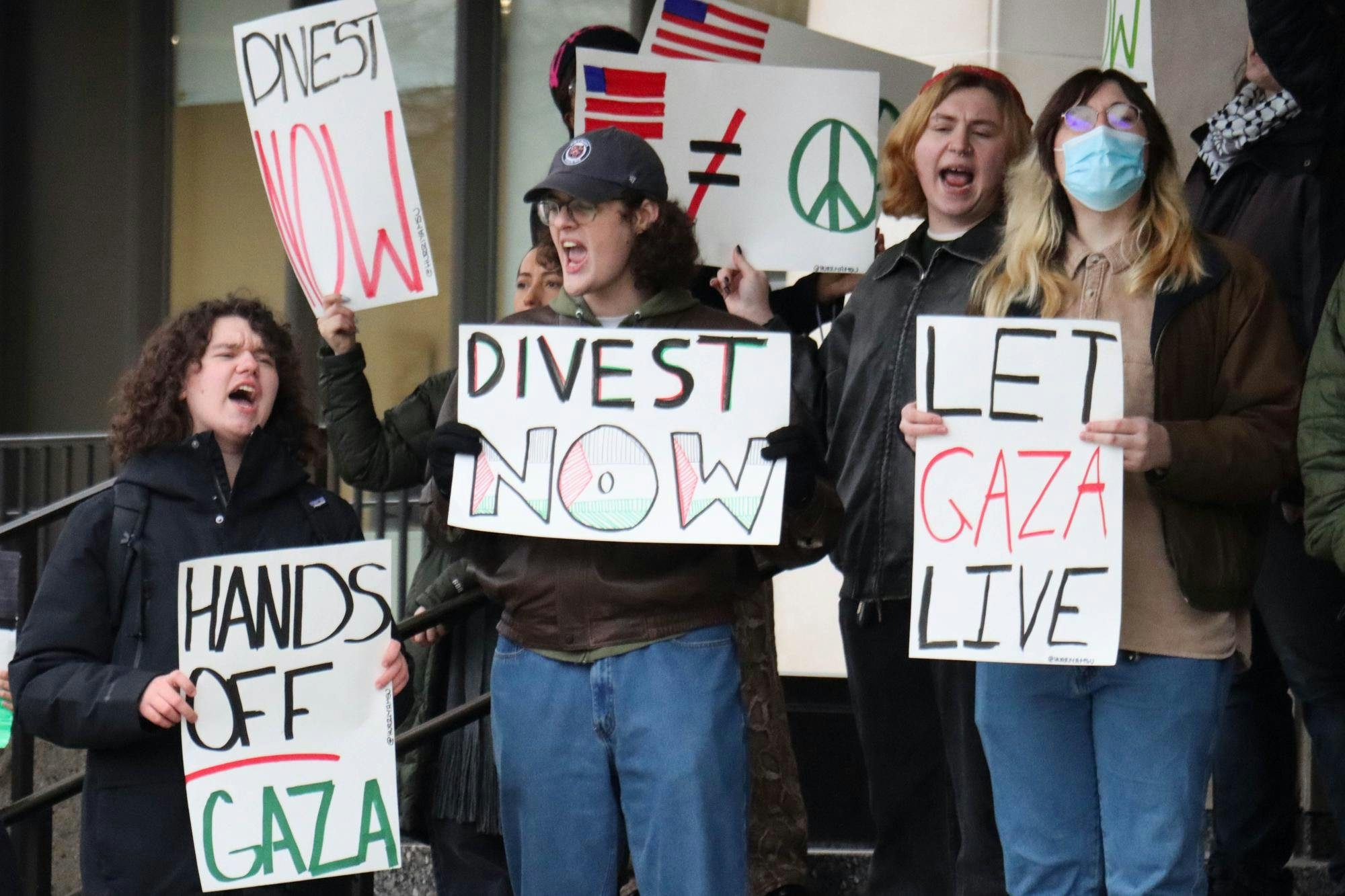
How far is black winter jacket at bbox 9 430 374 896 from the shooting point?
3486mm

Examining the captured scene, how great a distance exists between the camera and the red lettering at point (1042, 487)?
3.31m

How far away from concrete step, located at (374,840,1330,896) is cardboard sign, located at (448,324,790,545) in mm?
1850

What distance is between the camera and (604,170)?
3.49 m

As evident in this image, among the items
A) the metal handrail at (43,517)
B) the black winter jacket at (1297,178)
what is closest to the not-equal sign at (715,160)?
the black winter jacket at (1297,178)

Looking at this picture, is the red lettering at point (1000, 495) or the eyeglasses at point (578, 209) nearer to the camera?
the red lettering at point (1000, 495)

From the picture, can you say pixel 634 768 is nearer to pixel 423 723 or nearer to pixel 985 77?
pixel 423 723

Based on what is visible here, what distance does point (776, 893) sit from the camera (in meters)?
4.33

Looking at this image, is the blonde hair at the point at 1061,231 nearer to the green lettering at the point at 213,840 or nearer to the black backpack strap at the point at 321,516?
the black backpack strap at the point at 321,516

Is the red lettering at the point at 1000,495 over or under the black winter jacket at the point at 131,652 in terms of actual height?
over

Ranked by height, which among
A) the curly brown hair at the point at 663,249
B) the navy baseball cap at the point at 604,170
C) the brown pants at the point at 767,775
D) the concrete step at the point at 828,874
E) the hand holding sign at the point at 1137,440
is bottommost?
the concrete step at the point at 828,874

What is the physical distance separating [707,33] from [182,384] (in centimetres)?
195

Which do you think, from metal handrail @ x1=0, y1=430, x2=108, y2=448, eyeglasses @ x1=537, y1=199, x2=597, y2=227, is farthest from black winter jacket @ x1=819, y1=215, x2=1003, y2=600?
metal handrail @ x1=0, y1=430, x2=108, y2=448

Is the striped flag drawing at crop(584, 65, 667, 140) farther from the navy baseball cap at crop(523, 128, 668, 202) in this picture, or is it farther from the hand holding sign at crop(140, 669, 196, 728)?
the hand holding sign at crop(140, 669, 196, 728)

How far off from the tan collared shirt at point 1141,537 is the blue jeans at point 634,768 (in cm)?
76
